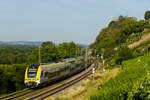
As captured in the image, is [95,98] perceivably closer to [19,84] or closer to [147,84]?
[147,84]

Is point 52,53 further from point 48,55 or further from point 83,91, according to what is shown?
point 83,91

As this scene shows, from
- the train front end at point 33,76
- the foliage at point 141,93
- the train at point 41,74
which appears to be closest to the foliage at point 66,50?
the train at point 41,74

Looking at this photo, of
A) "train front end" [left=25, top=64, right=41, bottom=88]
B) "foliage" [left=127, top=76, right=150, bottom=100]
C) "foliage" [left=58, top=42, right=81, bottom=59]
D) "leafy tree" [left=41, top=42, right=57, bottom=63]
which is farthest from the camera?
"foliage" [left=58, top=42, right=81, bottom=59]

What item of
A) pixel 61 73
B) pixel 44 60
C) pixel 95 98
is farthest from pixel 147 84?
pixel 44 60

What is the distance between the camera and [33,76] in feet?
80.9

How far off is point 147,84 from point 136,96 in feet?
2.54

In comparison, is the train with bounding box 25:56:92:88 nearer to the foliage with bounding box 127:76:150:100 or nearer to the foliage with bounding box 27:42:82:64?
the foliage with bounding box 127:76:150:100

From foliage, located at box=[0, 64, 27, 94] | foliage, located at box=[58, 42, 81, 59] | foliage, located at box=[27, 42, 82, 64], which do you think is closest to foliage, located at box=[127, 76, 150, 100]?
foliage, located at box=[0, 64, 27, 94]

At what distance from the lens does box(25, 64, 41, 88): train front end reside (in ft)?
80.3

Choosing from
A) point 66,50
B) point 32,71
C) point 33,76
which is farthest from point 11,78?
point 66,50

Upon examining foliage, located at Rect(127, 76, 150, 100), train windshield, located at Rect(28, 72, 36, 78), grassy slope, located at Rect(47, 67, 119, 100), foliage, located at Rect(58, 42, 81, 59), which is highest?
foliage, located at Rect(58, 42, 81, 59)

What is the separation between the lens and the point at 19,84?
1134 inches

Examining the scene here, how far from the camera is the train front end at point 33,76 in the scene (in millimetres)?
24469

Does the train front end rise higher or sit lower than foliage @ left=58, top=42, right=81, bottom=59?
lower
